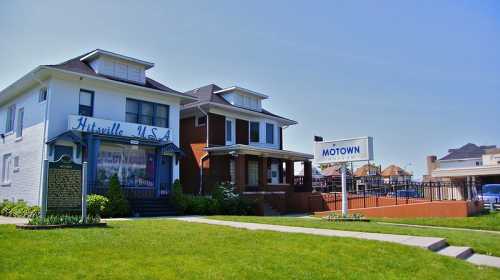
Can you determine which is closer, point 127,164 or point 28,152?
point 28,152

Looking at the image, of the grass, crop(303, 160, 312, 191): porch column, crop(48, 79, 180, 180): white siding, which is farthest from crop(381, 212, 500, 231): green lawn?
crop(303, 160, 312, 191): porch column

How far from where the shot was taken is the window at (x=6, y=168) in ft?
74.6

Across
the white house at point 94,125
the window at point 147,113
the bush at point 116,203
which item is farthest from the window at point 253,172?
the bush at point 116,203

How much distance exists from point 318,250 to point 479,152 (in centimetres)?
6113

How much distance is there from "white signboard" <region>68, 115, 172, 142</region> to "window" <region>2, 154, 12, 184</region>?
6185 millimetres

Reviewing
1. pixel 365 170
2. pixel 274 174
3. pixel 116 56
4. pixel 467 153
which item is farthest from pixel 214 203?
pixel 365 170

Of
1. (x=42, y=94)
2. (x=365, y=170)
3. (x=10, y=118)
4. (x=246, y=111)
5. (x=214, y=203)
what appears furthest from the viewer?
(x=365, y=170)

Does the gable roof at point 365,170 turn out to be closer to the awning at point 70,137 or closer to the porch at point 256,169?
the porch at point 256,169

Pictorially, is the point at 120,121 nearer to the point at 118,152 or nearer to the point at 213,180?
the point at 118,152

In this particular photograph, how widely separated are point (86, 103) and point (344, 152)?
12.5 metres

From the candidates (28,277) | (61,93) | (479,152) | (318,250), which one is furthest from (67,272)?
(479,152)

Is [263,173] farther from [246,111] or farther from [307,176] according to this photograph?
[307,176]

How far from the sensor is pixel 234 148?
2470 centimetres

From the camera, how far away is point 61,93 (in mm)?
19719
